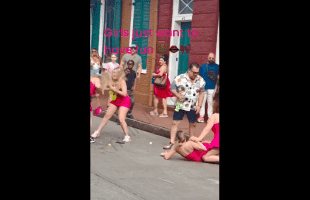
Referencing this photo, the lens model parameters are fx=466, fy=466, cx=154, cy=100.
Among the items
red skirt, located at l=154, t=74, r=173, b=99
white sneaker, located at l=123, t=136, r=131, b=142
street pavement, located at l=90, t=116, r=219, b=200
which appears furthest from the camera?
white sneaker, located at l=123, t=136, r=131, b=142

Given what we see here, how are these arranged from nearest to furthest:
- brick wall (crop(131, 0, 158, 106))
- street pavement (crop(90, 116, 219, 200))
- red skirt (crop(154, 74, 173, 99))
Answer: street pavement (crop(90, 116, 219, 200)), brick wall (crop(131, 0, 158, 106)), red skirt (crop(154, 74, 173, 99))

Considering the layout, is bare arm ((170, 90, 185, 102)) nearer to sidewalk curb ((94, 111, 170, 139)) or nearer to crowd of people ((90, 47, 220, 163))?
crowd of people ((90, 47, 220, 163))

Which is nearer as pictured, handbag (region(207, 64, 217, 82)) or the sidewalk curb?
handbag (region(207, 64, 217, 82))

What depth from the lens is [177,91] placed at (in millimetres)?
6652

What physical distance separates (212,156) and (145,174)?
118 centimetres

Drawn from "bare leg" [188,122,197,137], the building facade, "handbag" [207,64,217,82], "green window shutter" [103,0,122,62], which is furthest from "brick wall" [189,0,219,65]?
"green window shutter" [103,0,122,62]

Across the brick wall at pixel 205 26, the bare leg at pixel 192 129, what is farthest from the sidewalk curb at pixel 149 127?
the brick wall at pixel 205 26

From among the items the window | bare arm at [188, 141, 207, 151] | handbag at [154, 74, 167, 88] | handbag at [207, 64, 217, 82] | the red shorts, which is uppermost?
the window

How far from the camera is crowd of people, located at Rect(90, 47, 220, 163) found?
19.6ft

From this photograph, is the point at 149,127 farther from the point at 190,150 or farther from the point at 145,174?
the point at 145,174

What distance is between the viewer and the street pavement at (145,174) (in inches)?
178
